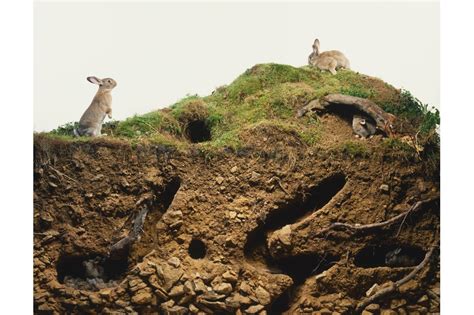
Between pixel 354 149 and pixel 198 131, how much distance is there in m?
1.83

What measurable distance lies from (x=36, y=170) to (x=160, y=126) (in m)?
1.42

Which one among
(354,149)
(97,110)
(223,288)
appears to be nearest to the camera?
(223,288)

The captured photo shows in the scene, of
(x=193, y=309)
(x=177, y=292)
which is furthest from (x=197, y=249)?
(x=193, y=309)

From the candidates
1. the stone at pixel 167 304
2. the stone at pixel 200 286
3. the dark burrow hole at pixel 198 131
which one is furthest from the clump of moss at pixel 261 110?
the stone at pixel 167 304

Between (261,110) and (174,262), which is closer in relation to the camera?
(174,262)

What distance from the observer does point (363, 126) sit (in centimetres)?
669

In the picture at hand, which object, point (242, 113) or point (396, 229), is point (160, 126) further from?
point (396, 229)

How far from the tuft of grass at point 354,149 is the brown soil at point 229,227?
63mm

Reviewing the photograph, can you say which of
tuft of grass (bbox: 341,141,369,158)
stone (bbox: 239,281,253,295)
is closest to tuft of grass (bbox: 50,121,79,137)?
stone (bbox: 239,281,253,295)

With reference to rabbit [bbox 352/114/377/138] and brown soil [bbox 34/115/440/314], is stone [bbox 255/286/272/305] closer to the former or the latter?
brown soil [bbox 34/115/440/314]

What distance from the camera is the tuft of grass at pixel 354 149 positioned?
21.4ft

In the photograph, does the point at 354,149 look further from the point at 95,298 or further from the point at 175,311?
the point at 95,298

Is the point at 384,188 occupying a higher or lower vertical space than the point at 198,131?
lower

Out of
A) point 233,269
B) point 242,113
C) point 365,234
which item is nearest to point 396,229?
point 365,234
